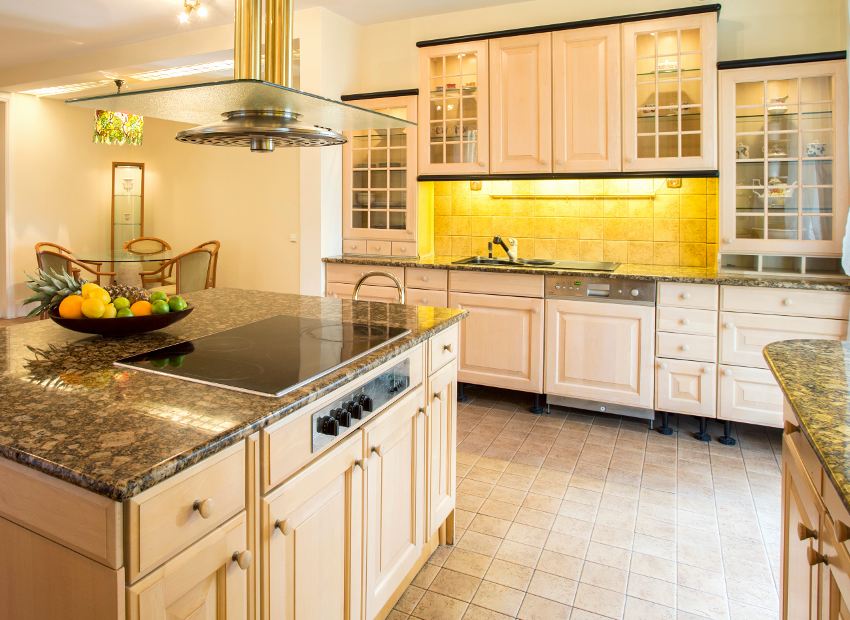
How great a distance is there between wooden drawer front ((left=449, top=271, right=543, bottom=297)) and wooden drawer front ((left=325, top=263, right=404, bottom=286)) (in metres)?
0.43

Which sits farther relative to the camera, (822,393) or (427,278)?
(427,278)

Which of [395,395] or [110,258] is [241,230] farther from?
[395,395]

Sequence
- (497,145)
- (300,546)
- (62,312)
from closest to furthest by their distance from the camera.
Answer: (300,546) → (62,312) → (497,145)

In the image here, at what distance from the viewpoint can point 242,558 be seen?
3.80 ft

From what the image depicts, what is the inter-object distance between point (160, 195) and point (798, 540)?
715cm

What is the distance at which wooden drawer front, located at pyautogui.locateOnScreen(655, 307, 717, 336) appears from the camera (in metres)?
3.38

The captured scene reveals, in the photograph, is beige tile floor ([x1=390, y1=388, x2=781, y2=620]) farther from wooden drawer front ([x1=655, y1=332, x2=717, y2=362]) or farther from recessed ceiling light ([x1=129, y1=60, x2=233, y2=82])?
recessed ceiling light ([x1=129, y1=60, x2=233, y2=82])

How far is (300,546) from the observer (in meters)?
1.37

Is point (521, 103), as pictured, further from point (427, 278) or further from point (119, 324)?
point (119, 324)

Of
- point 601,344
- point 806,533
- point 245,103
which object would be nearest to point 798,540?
point 806,533

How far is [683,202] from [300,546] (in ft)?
11.2

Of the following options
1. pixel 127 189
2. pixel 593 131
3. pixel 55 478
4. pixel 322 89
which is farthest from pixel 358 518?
pixel 127 189

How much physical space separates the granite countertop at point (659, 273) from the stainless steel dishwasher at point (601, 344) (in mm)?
56

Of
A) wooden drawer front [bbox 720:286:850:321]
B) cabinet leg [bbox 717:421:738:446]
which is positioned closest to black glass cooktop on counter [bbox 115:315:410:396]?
wooden drawer front [bbox 720:286:850:321]
